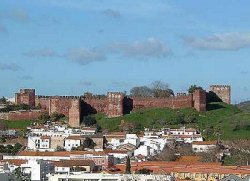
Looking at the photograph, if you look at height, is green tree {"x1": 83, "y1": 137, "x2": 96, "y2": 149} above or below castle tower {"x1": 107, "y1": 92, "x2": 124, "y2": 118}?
below

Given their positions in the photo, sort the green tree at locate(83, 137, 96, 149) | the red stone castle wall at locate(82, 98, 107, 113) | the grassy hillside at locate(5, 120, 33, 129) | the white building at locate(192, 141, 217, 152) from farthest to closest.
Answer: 1. the red stone castle wall at locate(82, 98, 107, 113)
2. the grassy hillside at locate(5, 120, 33, 129)
3. the green tree at locate(83, 137, 96, 149)
4. the white building at locate(192, 141, 217, 152)

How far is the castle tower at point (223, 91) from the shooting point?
78.2 m

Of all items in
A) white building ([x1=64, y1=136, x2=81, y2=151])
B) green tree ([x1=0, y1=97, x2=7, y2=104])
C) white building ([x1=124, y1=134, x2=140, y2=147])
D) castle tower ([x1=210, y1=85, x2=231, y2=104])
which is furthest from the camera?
green tree ([x1=0, y1=97, x2=7, y2=104])

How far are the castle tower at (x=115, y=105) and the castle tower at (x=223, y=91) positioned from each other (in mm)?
9857

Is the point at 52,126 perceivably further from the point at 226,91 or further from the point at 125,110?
the point at 226,91

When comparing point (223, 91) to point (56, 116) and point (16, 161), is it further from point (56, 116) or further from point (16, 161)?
point (16, 161)

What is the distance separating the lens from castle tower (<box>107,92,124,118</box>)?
73.9m

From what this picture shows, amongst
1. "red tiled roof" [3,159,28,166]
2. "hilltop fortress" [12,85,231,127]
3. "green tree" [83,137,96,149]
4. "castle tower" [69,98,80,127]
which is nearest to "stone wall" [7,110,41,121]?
"hilltop fortress" [12,85,231,127]

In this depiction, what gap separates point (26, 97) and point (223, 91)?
773 inches

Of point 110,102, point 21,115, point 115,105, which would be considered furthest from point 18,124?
point 115,105

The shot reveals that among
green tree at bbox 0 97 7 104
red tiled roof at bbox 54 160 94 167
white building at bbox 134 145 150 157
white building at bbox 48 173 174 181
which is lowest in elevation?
white building at bbox 48 173 174 181

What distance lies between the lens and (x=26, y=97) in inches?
3184

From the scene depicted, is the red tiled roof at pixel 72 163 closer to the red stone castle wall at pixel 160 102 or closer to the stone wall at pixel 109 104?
the stone wall at pixel 109 104

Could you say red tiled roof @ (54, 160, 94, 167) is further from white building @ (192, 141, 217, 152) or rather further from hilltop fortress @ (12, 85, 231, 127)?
hilltop fortress @ (12, 85, 231, 127)
